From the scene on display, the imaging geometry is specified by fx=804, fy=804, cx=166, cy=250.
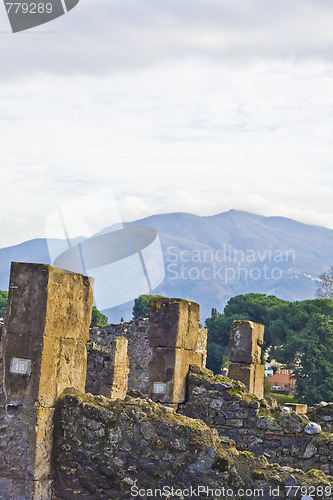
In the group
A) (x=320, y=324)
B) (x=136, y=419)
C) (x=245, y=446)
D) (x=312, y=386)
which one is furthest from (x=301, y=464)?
(x=320, y=324)

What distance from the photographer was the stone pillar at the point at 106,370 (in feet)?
56.5

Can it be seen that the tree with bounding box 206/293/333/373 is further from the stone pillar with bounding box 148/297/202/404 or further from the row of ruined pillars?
the row of ruined pillars

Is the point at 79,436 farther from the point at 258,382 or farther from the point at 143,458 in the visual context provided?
the point at 258,382

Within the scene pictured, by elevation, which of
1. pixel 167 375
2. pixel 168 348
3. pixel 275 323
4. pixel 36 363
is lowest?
pixel 275 323

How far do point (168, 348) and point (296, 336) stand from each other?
33466mm

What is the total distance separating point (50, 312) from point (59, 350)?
0.46 m

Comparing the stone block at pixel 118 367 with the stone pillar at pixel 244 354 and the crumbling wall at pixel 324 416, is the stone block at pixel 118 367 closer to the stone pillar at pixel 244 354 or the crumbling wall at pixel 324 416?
the stone pillar at pixel 244 354

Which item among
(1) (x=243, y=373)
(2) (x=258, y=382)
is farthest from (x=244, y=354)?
(2) (x=258, y=382)

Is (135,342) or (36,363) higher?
(36,363)

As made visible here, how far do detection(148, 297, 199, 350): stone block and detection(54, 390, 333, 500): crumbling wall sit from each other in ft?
13.1

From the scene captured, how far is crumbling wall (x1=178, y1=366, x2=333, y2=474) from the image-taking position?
1061 centimetres

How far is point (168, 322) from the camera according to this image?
39.9ft

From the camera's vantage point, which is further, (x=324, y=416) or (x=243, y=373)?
(x=243, y=373)

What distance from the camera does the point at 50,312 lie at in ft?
26.5
